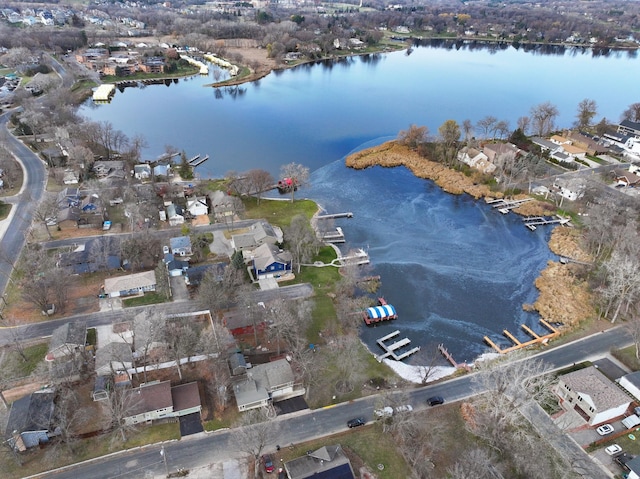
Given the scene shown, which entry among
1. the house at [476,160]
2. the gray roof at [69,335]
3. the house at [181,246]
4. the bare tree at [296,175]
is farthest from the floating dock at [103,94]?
the house at [476,160]

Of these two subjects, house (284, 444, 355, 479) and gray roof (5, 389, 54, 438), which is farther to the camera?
gray roof (5, 389, 54, 438)

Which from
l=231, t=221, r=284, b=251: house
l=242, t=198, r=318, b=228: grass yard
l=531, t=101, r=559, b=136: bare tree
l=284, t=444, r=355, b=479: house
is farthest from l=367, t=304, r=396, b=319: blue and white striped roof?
l=531, t=101, r=559, b=136: bare tree

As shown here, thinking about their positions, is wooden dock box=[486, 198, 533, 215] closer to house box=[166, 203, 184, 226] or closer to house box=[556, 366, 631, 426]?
house box=[556, 366, 631, 426]

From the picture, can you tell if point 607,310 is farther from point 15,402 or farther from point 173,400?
point 15,402

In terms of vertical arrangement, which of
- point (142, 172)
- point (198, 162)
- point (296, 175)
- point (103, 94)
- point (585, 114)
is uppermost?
point (585, 114)

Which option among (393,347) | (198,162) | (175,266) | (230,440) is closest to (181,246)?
(175,266)

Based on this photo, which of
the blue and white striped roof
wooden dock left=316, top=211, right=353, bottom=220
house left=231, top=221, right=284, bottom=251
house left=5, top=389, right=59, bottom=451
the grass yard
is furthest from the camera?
wooden dock left=316, top=211, right=353, bottom=220

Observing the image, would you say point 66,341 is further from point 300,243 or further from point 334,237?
point 334,237
